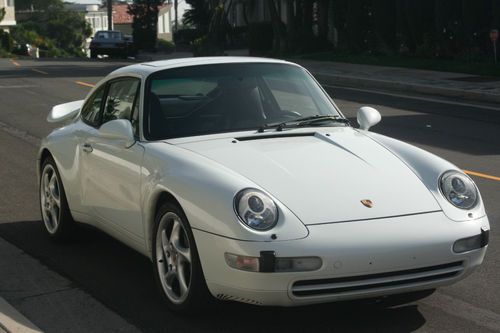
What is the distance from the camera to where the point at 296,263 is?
4758 millimetres

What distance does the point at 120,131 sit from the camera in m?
6.11

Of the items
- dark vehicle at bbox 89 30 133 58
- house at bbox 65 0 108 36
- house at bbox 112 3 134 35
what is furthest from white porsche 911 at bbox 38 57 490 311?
house at bbox 65 0 108 36

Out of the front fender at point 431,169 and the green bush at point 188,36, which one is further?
the green bush at point 188,36

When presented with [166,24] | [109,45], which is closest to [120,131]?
[109,45]

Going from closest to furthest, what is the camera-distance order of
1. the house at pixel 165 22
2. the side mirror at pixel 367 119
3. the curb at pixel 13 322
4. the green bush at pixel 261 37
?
1. the curb at pixel 13 322
2. the side mirror at pixel 367 119
3. the green bush at pixel 261 37
4. the house at pixel 165 22

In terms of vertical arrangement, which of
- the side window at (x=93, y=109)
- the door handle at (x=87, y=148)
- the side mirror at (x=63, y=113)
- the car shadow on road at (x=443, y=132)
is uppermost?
the side window at (x=93, y=109)

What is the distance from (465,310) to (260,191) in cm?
144

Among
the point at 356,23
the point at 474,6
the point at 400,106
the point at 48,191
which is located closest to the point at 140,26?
the point at 356,23

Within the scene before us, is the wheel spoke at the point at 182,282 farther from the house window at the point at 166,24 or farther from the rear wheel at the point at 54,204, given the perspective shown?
the house window at the point at 166,24

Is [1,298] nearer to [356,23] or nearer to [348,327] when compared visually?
[348,327]

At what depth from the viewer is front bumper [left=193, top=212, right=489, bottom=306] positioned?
4.76m

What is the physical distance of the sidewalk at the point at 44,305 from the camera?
17.3 feet

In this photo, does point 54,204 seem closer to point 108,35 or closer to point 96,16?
point 108,35

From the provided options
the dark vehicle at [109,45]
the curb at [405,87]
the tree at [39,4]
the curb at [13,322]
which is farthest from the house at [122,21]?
the curb at [13,322]
